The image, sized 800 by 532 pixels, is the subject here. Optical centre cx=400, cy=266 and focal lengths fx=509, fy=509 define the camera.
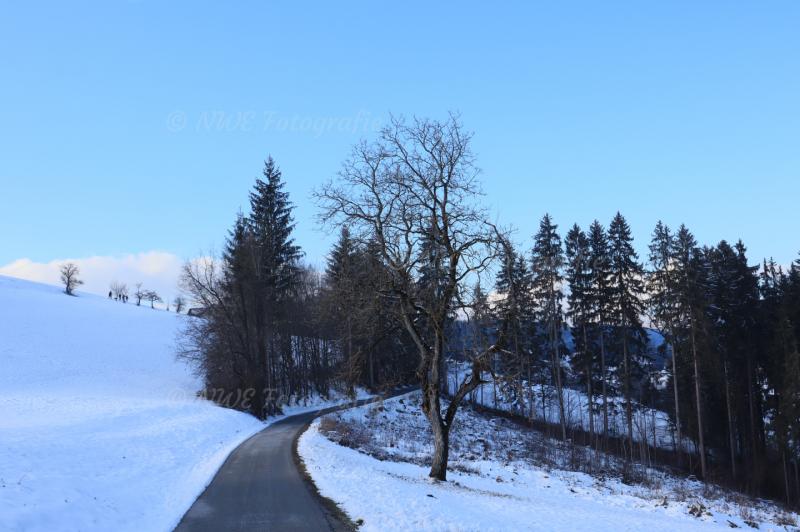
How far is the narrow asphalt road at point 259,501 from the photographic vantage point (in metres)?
10.6

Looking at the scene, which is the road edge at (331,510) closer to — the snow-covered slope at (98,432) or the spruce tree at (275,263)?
the snow-covered slope at (98,432)

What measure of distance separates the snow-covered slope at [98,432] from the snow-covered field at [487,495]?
4.15 m

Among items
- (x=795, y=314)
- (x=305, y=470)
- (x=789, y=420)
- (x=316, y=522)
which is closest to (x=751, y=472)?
(x=789, y=420)

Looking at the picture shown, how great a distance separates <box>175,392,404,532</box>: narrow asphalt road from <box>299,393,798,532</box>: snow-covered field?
729mm

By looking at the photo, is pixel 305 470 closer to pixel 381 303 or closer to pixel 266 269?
pixel 381 303

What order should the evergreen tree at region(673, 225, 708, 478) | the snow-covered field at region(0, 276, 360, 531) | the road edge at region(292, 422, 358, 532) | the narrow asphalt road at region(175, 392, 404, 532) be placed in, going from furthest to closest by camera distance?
the evergreen tree at region(673, 225, 708, 478) → the snow-covered field at region(0, 276, 360, 531) → the narrow asphalt road at region(175, 392, 404, 532) → the road edge at region(292, 422, 358, 532)

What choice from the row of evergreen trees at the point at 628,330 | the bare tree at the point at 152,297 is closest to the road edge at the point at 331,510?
the row of evergreen trees at the point at 628,330

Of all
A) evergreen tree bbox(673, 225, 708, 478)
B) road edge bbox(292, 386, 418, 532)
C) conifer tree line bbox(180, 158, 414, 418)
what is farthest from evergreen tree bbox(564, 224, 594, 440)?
road edge bbox(292, 386, 418, 532)

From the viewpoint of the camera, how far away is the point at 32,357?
48000 millimetres

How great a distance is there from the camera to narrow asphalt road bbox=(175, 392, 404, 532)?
10625 millimetres

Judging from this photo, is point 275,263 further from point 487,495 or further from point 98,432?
point 487,495

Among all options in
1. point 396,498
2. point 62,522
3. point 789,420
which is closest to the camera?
point 62,522

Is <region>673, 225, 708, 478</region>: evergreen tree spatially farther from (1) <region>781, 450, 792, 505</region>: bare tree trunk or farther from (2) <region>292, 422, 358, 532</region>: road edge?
(2) <region>292, 422, 358, 532</region>: road edge

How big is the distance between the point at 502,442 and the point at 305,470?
24.0m
